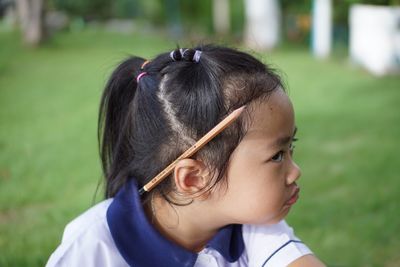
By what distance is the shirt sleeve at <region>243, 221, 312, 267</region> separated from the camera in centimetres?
127

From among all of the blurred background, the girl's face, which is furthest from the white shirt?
the blurred background

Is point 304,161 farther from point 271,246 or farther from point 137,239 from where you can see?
point 137,239

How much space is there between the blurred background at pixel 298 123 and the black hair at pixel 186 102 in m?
0.21

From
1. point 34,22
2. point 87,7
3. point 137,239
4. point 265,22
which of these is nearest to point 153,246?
point 137,239

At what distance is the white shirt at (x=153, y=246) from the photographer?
1.15 m

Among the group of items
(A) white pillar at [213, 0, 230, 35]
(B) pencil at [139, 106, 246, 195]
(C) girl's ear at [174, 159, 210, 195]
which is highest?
(B) pencil at [139, 106, 246, 195]

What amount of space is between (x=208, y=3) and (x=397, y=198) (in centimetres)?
1124

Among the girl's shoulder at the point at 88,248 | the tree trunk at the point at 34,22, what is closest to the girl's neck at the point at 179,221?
the girl's shoulder at the point at 88,248

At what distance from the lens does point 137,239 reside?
3.92ft

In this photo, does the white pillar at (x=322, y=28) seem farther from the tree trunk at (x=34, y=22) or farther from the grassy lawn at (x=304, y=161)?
the tree trunk at (x=34, y=22)

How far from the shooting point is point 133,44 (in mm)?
9961

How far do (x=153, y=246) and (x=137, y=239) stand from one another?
0.04 metres

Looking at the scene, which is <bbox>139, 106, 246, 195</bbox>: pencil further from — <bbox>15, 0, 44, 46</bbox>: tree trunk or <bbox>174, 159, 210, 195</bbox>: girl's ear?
<bbox>15, 0, 44, 46</bbox>: tree trunk

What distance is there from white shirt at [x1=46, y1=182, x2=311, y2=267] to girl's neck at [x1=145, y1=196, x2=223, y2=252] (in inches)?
1.8
